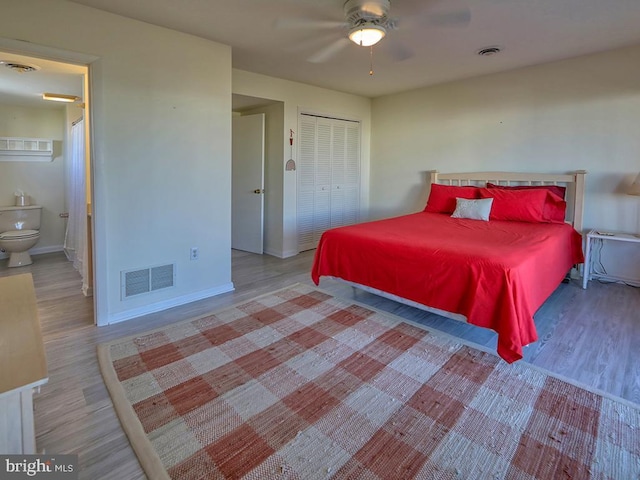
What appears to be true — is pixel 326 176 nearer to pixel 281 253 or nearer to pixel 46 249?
pixel 281 253

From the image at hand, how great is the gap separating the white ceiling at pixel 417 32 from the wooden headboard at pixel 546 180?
3.93 ft

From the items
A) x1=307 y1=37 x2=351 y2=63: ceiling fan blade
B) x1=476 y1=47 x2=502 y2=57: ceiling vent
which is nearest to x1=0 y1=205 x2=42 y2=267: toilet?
x1=307 y1=37 x2=351 y2=63: ceiling fan blade

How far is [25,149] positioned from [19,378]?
513 centimetres

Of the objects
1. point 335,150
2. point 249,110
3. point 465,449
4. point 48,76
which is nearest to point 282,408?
point 465,449

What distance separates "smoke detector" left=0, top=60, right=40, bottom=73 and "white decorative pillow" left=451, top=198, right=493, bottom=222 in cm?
431

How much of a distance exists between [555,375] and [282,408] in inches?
63.9

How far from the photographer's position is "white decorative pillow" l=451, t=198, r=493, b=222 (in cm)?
380

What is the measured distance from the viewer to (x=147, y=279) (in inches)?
120

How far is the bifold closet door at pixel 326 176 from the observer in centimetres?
508

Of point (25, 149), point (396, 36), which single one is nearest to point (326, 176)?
point (396, 36)

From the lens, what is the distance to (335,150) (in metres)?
5.41

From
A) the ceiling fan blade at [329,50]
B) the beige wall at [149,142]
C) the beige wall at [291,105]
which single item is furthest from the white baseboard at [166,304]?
the ceiling fan blade at [329,50]

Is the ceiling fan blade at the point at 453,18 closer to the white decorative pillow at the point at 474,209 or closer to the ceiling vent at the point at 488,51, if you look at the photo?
the ceiling vent at the point at 488,51

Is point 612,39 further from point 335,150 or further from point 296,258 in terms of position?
point 296,258
